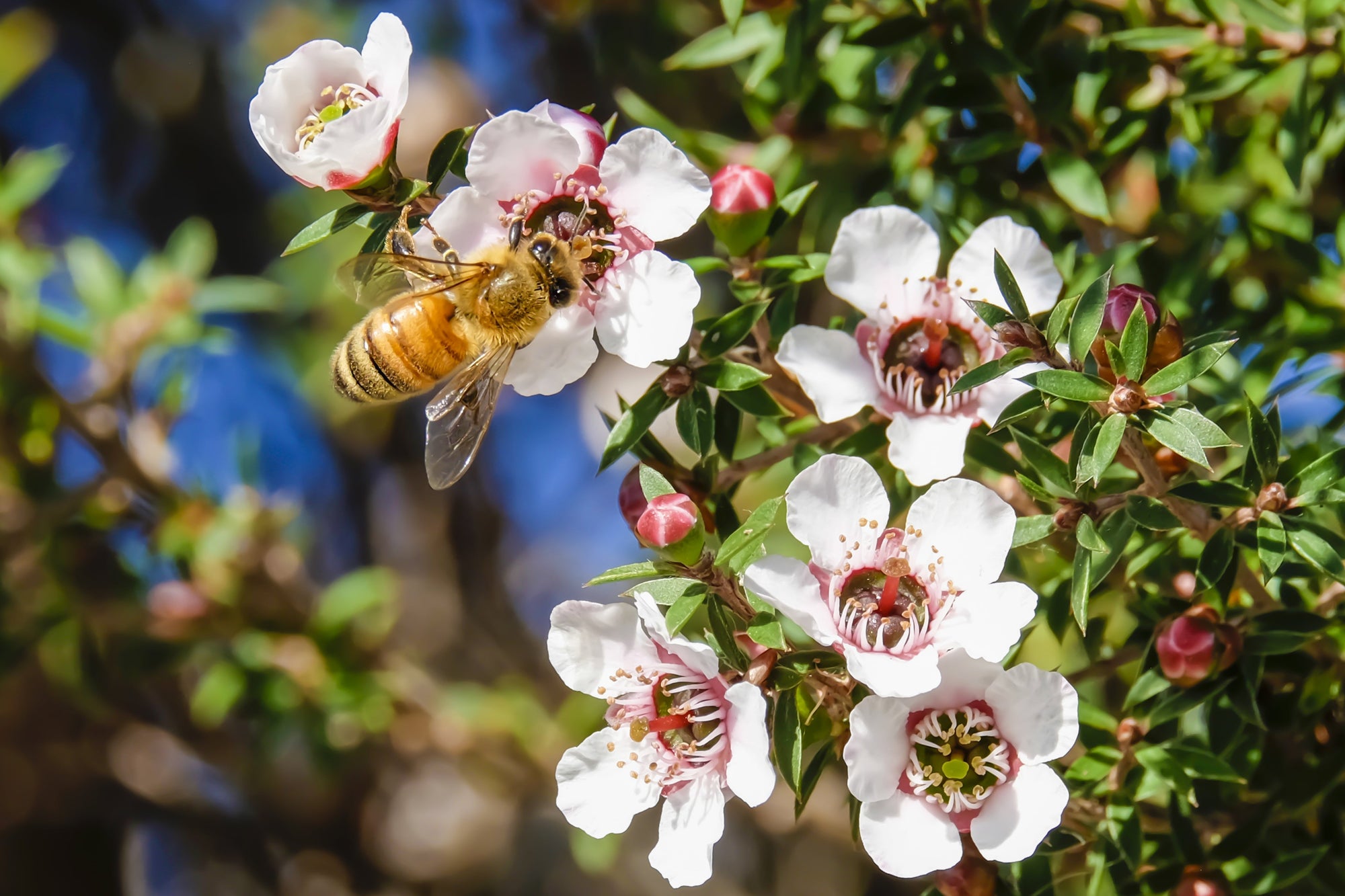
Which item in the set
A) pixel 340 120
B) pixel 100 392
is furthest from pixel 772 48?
pixel 100 392

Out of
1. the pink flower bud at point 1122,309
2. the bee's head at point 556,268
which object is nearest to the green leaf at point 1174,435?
the pink flower bud at point 1122,309

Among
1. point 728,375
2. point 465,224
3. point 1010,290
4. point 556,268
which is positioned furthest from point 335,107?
point 1010,290

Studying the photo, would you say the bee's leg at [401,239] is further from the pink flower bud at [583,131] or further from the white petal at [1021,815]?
the white petal at [1021,815]

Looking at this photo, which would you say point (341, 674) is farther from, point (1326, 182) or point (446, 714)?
point (1326, 182)

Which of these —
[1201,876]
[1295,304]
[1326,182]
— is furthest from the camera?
[1326,182]

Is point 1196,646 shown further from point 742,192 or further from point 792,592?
point 742,192
